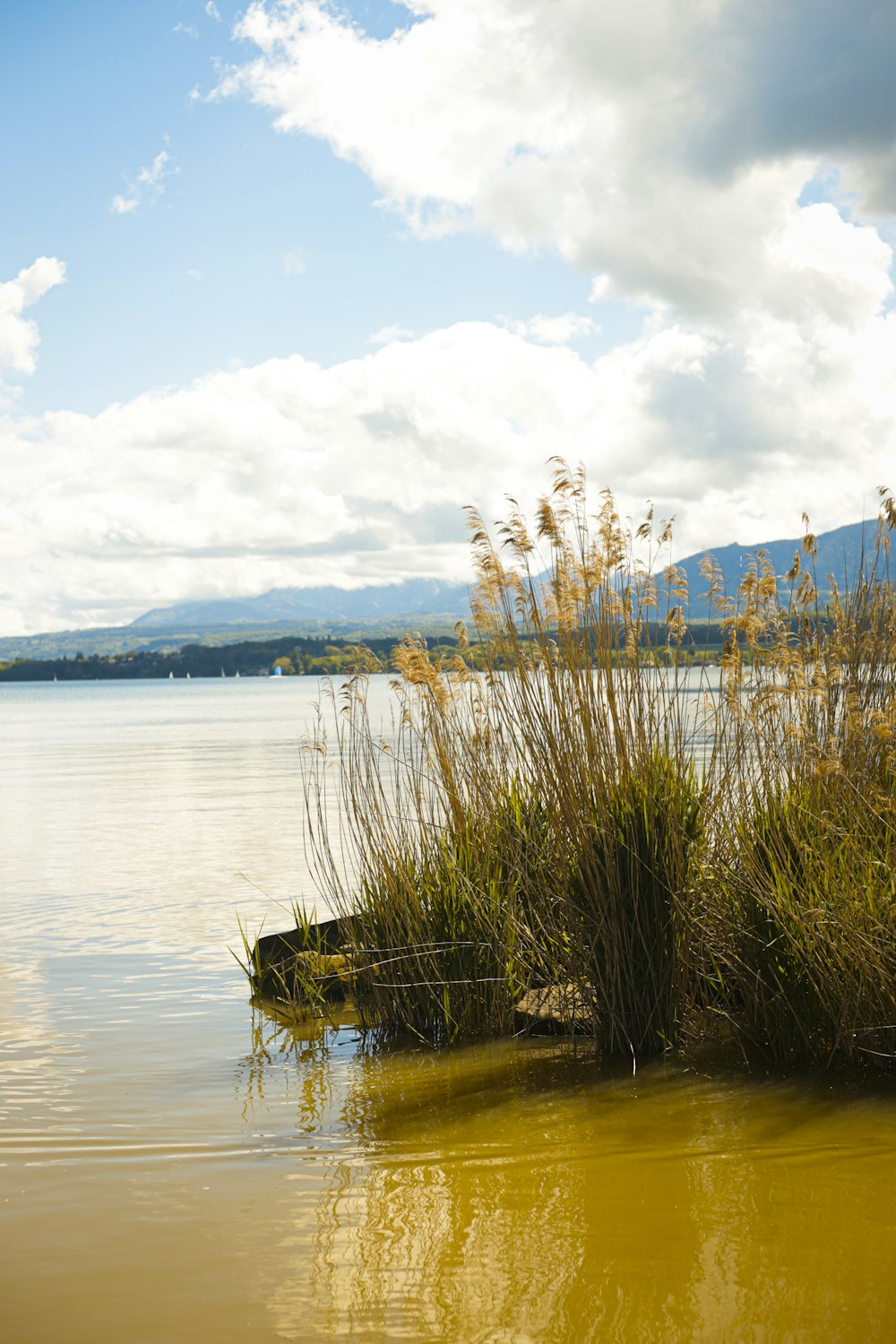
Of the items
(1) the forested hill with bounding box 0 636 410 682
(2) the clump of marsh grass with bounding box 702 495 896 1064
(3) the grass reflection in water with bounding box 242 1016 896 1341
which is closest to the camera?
(3) the grass reflection in water with bounding box 242 1016 896 1341

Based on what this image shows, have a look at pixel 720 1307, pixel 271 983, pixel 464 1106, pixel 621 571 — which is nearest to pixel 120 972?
pixel 271 983

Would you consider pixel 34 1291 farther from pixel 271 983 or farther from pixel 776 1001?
pixel 271 983

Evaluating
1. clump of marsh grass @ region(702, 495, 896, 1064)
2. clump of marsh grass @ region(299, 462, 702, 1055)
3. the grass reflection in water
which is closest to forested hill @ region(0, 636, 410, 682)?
clump of marsh grass @ region(299, 462, 702, 1055)

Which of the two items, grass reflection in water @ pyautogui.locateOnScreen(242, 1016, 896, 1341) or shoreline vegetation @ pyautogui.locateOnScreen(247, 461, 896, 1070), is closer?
grass reflection in water @ pyautogui.locateOnScreen(242, 1016, 896, 1341)

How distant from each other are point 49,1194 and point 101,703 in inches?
3909

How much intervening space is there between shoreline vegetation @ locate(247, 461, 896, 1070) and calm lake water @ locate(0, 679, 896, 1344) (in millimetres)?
394

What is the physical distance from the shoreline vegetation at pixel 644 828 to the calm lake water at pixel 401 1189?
0.39m

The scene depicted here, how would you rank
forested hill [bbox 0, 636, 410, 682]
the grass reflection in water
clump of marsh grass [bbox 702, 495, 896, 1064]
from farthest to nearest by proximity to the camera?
1. forested hill [bbox 0, 636, 410, 682]
2. clump of marsh grass [bbox 702, 495, 896, 1064]
3. the grass reflection in water

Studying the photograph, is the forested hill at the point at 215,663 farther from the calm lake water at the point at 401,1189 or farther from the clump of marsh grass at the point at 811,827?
the clump of marsh grass at the point at 811,827

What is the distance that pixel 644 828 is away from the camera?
20.3ft

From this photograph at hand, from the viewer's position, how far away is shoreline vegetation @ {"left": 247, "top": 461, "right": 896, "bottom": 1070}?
19.5ft

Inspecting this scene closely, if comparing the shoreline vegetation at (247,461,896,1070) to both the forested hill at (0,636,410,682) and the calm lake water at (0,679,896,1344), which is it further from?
the forested hill at (0,636,410,682)

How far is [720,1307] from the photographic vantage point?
3814 millimetres

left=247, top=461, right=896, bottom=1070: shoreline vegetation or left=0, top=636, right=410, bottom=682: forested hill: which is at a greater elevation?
left=0, top=636, right=410, bottom=682: forested hill
